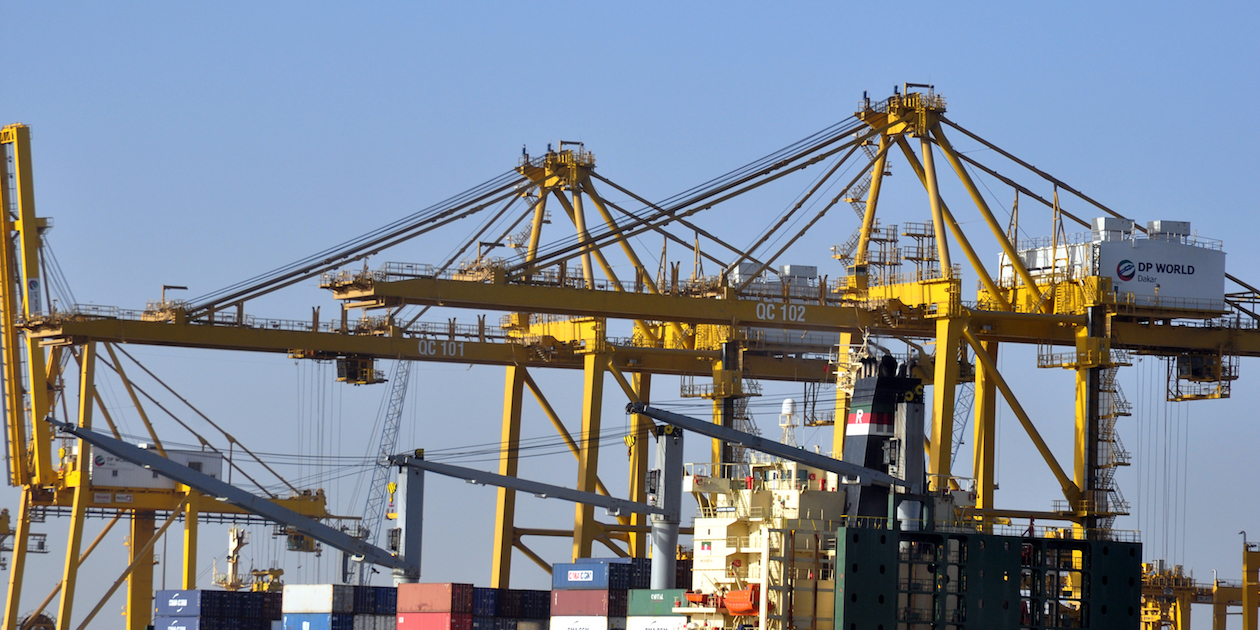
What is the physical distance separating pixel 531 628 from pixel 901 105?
620 inches

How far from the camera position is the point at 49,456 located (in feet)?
177

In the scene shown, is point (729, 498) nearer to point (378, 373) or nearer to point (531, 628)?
point (531, 628)

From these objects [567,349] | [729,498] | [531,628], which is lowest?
[531,628]

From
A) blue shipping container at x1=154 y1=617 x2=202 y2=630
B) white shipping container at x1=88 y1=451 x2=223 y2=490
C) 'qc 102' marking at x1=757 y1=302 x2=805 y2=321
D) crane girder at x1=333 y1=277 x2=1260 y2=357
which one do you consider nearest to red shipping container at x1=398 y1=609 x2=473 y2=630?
crane girder at x1=333 y1=277 x2=1260 y2=357

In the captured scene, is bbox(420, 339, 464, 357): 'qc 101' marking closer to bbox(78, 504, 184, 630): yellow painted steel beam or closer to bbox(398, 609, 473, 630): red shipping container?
bbox(398, 609, 473, 630): red shipping container

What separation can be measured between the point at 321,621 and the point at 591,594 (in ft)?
23.4

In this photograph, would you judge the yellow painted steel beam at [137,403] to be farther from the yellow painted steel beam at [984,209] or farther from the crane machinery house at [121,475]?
the yellow painted steel beam at [984,209]

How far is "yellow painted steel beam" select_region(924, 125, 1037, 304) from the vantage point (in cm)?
4494

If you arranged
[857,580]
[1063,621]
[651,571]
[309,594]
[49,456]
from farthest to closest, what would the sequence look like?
[49,456]
[309,594]
[651,571]
[1063,621]
[857,580]

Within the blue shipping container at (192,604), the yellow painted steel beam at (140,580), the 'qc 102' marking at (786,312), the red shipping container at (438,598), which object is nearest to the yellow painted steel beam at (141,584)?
the yellow painted steel beam at (140,580)

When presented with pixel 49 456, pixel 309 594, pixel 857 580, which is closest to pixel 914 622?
pixel 857 580

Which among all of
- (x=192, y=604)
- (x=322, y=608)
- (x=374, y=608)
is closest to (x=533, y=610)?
(x=374, y=608)

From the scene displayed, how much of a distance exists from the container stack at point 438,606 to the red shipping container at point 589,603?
2.00 m

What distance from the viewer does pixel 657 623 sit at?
120 ft
